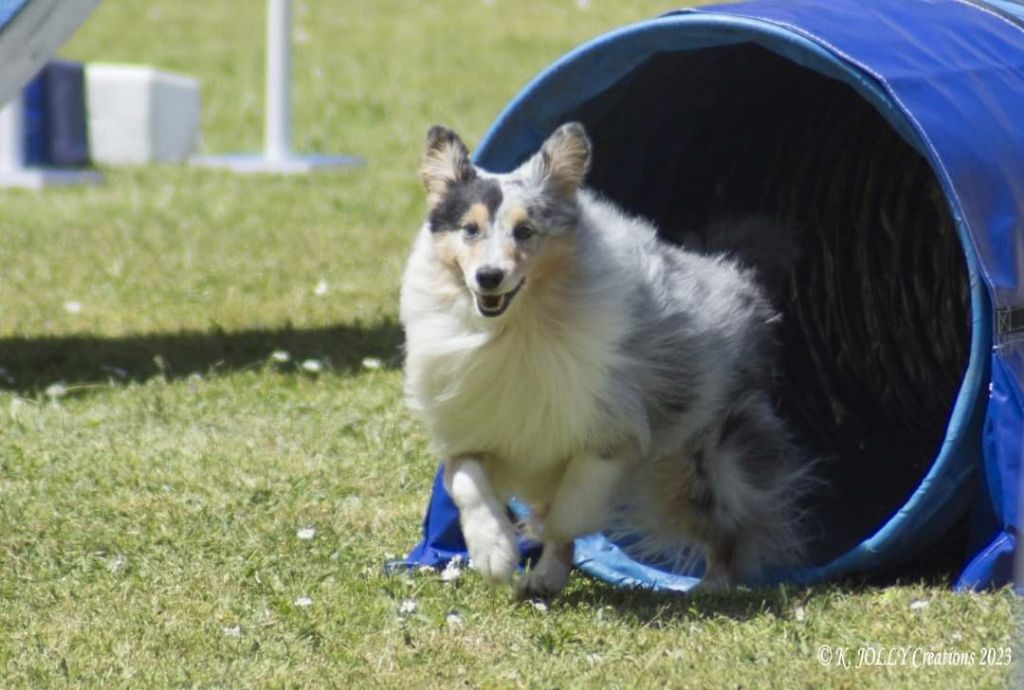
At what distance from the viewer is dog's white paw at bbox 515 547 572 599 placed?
5.32m

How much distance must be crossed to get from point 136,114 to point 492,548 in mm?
9575

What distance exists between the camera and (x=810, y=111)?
723 cm

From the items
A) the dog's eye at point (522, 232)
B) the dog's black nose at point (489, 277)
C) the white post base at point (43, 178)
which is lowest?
the white post base at point (43, 178)

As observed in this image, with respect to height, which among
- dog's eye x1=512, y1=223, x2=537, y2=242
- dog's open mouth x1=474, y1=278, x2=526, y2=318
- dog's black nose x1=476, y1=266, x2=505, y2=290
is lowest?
dog's open mouth x1=474, y1=278, x2=526, y2=318

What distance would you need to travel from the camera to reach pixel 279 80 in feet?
42.9

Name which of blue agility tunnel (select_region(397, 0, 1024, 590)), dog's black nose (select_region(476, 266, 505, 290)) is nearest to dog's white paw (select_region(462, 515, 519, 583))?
blue agility tunnel (select_region(397, 0, 1024, 590))

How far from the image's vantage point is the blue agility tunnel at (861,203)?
201 inches

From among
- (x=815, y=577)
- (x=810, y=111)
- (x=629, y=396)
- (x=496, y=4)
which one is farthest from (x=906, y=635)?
(x=496, y=4)

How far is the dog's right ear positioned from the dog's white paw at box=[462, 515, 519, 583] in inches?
37.8

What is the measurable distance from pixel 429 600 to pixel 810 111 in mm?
2991

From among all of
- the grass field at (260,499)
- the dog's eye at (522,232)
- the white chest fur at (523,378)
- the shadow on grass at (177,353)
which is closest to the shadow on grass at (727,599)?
the grass field at (260,499)

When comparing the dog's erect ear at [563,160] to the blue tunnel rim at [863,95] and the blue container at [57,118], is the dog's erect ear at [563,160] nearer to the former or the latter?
the blue tunnel rim at [863,95]

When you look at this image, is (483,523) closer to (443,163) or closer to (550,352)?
(550,352)

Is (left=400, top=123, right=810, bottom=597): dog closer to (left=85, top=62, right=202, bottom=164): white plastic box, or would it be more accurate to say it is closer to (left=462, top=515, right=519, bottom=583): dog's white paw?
(left=462, top=515, right=519, bottom=583): dog's white paw
